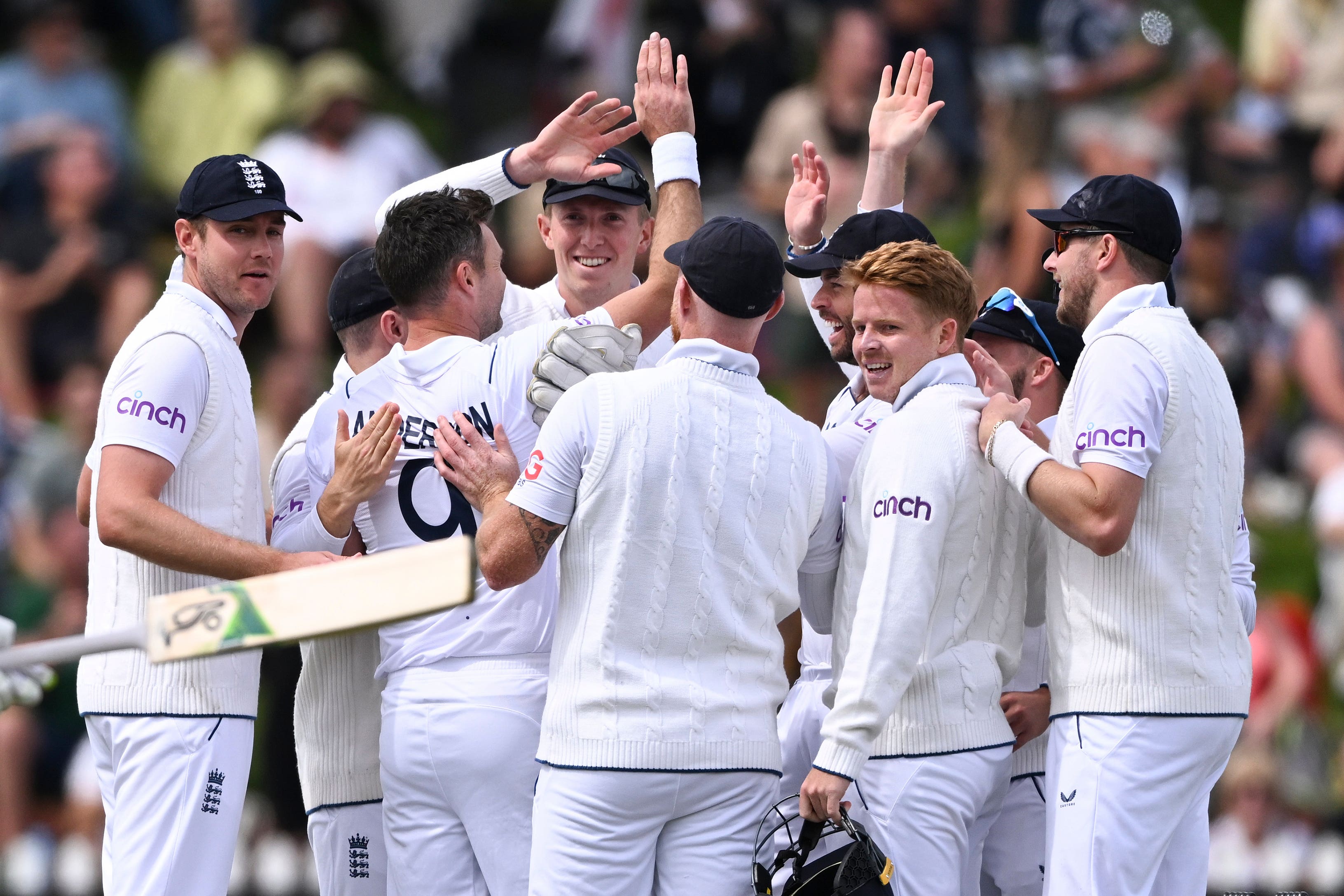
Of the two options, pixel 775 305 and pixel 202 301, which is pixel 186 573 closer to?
pixel 202 301

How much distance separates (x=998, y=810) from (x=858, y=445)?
3.92 feet

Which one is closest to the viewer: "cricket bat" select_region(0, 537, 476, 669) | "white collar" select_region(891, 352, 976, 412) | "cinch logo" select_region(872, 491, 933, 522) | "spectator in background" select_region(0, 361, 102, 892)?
"cricket bat" select_region(0, 537, 476, 669)

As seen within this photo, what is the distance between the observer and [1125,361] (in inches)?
179

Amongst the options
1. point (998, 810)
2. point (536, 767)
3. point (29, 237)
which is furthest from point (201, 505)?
point (29, 237)

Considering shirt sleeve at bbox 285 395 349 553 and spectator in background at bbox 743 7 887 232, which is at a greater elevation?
spectator in background at bbox 743 7 887 232

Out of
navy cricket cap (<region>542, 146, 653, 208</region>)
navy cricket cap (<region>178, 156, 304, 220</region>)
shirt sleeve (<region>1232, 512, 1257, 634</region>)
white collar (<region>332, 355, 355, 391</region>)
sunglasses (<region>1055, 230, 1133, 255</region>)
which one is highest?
navy cricket cap (<region>542, 146, 653, 208</region>)

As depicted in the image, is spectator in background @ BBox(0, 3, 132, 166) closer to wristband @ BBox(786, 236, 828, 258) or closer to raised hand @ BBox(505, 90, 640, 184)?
raised hand @ BBox(505, 90, 640, 184)

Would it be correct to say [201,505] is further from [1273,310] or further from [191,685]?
[1273,310]

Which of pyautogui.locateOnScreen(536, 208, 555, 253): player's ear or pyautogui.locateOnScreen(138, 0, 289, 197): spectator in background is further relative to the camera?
pyautogui.locateOnScreen(138, 0, 289, 197): spectator in background

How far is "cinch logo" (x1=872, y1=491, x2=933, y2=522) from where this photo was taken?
14.7 ft

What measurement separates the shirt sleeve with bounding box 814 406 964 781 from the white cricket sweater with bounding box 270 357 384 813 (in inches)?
64.4

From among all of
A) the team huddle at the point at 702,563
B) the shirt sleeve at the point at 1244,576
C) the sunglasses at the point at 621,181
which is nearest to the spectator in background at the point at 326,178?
the sunglasses at the point at 621,181

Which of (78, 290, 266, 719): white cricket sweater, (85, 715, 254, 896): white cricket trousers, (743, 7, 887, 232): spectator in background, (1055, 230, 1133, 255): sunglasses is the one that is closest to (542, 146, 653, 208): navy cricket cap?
(78, 290, 266, 719): white cricket sweater

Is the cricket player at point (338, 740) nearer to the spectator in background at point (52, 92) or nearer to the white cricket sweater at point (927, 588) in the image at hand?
the white cricket sweater at point (927, 588)
